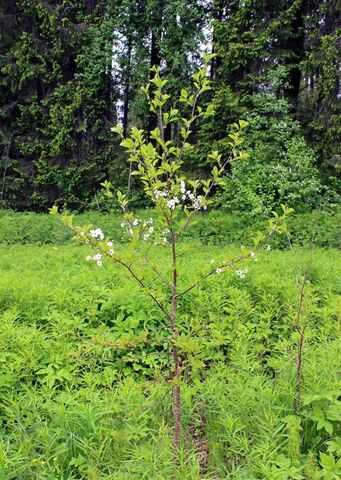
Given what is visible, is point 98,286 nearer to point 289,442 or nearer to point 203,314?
point 203,314

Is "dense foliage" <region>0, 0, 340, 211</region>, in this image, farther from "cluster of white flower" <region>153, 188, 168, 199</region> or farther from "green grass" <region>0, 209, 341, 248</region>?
"cluster of white flower" <region>153, 188, 168, 199</region>

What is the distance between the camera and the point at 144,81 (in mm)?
15078

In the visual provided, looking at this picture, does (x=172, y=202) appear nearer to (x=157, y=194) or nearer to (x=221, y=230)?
(x=157, y=194)

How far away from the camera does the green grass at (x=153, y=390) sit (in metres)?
2.04

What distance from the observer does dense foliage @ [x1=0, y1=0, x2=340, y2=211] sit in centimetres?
1044

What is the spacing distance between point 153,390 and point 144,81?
1420 centimetres

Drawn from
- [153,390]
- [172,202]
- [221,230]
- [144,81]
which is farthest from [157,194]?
[144,81]

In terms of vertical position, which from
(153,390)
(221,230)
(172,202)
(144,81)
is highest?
(144,81)

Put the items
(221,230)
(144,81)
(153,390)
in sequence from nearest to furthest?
(153,390), (221,230), (144,81)

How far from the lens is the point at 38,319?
3.56m

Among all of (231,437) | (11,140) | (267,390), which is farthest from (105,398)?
(11,140)

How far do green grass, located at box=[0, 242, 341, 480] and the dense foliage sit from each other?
20.0 ft

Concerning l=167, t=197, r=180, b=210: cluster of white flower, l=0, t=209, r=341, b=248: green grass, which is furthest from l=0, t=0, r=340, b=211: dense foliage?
l=167, t=197, r=180, b=210: cluster of white flower

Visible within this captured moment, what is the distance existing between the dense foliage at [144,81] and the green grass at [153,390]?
611 cm
